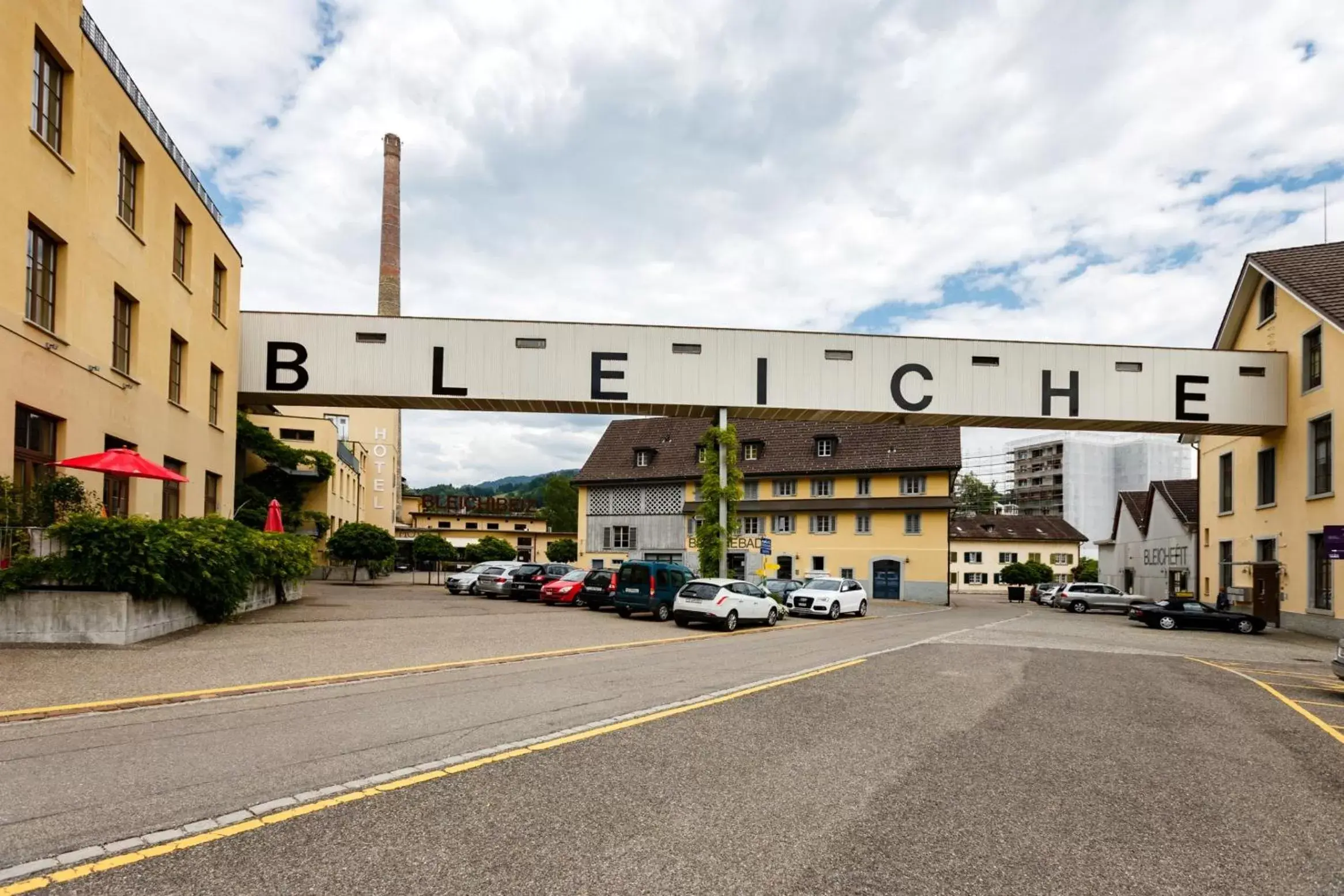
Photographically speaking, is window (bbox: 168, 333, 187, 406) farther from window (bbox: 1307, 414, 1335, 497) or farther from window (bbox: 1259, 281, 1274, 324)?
window (bbox: 1259, 281, 1274, 324)

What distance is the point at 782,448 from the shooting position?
53.8m

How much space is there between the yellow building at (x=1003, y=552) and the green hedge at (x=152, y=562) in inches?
3023

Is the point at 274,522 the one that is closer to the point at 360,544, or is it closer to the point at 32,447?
the point at 32,447

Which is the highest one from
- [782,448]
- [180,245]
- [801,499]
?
[180,245]

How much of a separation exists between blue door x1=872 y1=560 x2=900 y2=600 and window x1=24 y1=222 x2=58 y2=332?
1599 inches

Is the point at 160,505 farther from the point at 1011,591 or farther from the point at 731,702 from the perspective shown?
the point at 1011,591

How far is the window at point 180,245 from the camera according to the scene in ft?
73.4

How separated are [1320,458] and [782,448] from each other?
29561 millimetres

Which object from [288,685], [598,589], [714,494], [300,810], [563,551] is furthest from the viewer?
[563,551]

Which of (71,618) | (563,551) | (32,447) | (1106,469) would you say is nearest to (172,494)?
(32,447)

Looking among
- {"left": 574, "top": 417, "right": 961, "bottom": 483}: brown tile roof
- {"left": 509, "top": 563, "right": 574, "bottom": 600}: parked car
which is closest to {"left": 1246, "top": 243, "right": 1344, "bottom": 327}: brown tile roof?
{"left": 574, "top": 417, "right": 961, "bottom": 483}: brown tile roof

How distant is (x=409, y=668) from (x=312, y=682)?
1.67m

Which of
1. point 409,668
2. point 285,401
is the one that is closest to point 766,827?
point 409,668

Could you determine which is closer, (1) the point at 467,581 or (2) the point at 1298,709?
(2) the point at 1298,709
